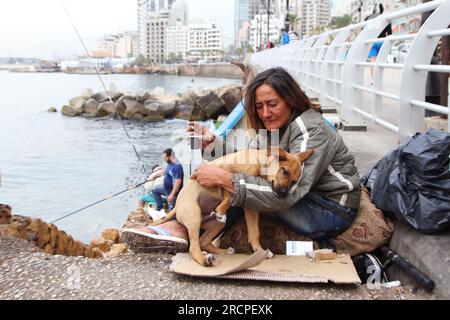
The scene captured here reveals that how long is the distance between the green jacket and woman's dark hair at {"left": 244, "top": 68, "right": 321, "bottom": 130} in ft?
0.25

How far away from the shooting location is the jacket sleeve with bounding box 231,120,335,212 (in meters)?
3.17

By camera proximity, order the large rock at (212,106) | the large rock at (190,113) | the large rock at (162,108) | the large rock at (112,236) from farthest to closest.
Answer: the large rock at (162,108)
the large rock at (190,113)
the large rock at (212,106)
the large rock at (112,236)

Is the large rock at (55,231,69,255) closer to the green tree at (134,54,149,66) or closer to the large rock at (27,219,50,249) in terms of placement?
the large rock at (27,219,50,249)

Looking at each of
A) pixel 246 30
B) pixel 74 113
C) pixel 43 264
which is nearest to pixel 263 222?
pixel 43 264

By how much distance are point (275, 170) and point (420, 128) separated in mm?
2507

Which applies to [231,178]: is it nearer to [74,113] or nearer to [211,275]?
[211,275]

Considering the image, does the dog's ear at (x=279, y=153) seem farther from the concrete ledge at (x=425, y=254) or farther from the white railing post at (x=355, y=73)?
the white railing post at (x=355, y=73)

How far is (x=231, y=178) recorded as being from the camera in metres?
3.23

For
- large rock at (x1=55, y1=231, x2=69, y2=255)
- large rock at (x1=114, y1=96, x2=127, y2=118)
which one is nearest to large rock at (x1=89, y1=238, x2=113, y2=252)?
large rock at (x1=55, y1=231, x2=69, y2=255)

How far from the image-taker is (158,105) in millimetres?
36969

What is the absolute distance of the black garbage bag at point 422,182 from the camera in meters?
3.01

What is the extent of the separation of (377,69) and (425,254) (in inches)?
151

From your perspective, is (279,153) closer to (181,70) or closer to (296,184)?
(296,184)

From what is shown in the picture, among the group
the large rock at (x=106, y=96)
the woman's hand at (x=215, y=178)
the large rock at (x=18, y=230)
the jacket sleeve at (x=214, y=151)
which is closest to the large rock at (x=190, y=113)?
the large rock at (x=106, y=96)
